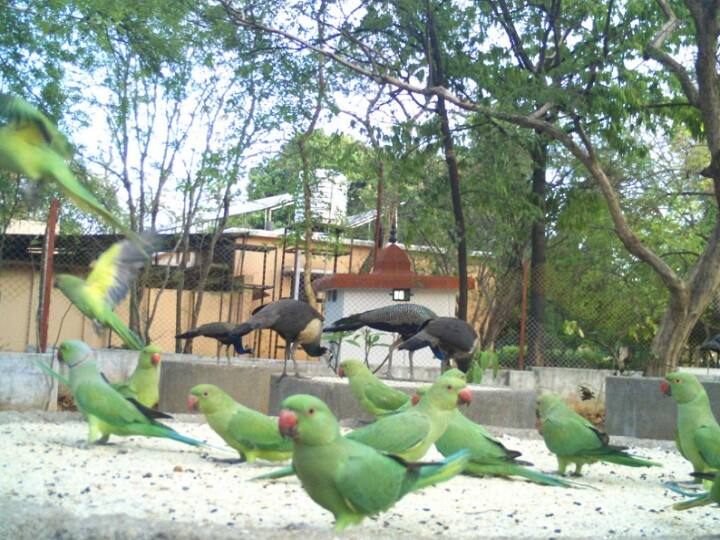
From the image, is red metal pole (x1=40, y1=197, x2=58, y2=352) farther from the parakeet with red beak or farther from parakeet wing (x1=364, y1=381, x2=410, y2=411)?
the parakeet with red beak

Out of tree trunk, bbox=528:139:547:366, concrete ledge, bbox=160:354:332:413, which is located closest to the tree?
tree trunk, bbox=528:139:547:366

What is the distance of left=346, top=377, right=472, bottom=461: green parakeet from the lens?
4.20 meters

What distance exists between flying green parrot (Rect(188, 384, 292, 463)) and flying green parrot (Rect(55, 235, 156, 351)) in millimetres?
762

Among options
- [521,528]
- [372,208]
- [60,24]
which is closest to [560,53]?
[60,24]

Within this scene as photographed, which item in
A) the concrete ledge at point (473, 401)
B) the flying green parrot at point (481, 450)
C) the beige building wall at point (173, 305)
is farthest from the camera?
the beige building wall at point (173, 305)

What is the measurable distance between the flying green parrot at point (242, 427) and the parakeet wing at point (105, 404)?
42cm

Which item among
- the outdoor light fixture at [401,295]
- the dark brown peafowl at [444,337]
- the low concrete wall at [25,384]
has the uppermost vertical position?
the outdoor light fixture at [401,295]

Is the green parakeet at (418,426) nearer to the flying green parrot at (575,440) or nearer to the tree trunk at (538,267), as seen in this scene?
the flying green parrot at (575,440)

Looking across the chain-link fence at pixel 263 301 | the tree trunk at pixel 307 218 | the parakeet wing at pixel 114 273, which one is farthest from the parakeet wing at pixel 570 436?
the tree trunk at pixel 307 218

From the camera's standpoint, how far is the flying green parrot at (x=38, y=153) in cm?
204

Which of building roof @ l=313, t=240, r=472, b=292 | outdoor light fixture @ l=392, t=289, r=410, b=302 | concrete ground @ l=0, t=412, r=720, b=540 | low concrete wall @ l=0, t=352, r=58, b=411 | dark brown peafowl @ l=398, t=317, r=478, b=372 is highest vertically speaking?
building roof @ l=313, t=240, r=472, b=292

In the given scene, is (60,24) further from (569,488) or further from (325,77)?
(569,488)

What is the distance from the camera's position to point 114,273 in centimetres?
636

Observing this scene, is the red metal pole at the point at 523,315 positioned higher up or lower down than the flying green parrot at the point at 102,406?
higher up
